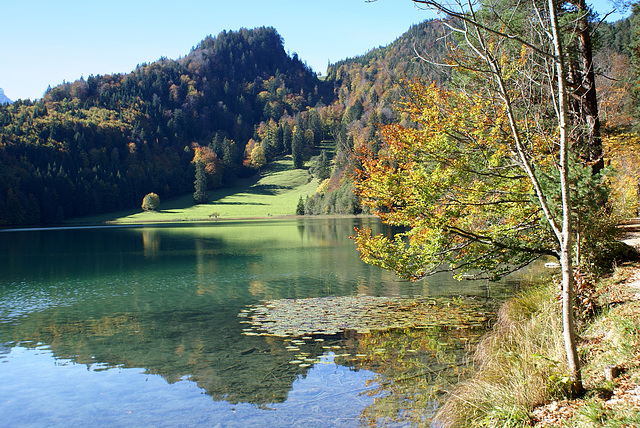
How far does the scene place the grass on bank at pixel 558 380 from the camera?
555 centimetres

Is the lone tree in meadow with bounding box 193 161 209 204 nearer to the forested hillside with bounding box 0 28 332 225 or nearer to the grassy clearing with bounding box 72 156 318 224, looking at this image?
the grassy clearing with bounding box 72 156 318 224

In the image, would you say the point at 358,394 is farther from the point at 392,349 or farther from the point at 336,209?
the point at 336,209

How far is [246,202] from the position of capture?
135750 millimetres

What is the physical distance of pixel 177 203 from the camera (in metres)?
143

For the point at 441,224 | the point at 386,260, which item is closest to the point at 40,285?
the point at 386,260

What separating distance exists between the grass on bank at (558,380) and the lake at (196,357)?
4.10ft

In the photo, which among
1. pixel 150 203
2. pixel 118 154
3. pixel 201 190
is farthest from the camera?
pixel 118 154

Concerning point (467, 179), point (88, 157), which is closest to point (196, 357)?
point (467, 179)

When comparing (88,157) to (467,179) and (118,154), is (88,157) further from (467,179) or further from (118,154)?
(467,179)

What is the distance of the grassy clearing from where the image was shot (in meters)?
120

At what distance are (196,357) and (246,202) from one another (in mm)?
125234

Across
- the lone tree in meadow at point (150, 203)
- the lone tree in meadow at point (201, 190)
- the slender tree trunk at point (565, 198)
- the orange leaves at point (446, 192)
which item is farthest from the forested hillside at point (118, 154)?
the slender tree trunk at point (565, 198)

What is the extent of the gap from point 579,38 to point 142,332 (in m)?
15.0

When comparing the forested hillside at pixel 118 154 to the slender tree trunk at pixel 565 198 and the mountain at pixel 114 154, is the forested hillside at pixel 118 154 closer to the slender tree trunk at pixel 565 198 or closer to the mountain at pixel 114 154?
the mountain at pixel 114 154
